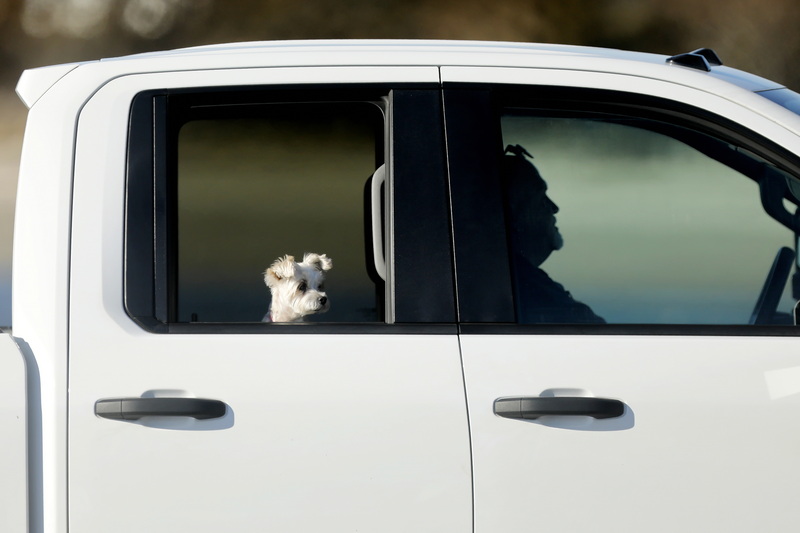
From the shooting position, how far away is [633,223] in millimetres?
2393

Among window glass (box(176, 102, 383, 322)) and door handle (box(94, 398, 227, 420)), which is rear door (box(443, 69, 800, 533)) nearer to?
door handle (box(94, 398, 227, 420))

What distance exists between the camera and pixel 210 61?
7.02ft

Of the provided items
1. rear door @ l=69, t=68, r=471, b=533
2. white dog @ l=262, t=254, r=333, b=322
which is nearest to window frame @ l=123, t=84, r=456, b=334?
rear door @ l=69, t=68, r=471, b=533

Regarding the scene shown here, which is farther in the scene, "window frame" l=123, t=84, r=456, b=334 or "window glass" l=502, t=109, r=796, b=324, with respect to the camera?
"window glass" l=502, t=109, r=796, b=324

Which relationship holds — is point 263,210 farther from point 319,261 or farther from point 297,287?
point 297,287

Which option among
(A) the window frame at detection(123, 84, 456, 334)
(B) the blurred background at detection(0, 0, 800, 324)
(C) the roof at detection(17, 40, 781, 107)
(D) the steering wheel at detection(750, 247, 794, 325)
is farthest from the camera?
(B) the blurred background at detection(0, 0, 800, 324)

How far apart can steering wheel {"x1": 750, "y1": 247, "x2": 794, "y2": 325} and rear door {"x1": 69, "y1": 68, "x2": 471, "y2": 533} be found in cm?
88

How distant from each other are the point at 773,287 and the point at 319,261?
1637 mm

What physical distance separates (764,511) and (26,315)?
1.48m

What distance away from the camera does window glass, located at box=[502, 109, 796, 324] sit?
219 cm

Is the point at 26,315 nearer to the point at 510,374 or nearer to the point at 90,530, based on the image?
the point at 90,530

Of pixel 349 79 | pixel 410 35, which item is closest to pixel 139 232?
pixel 349 79

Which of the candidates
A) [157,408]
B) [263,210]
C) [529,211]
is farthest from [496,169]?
[263,210]

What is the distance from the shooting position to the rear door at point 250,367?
1890 millimetres
